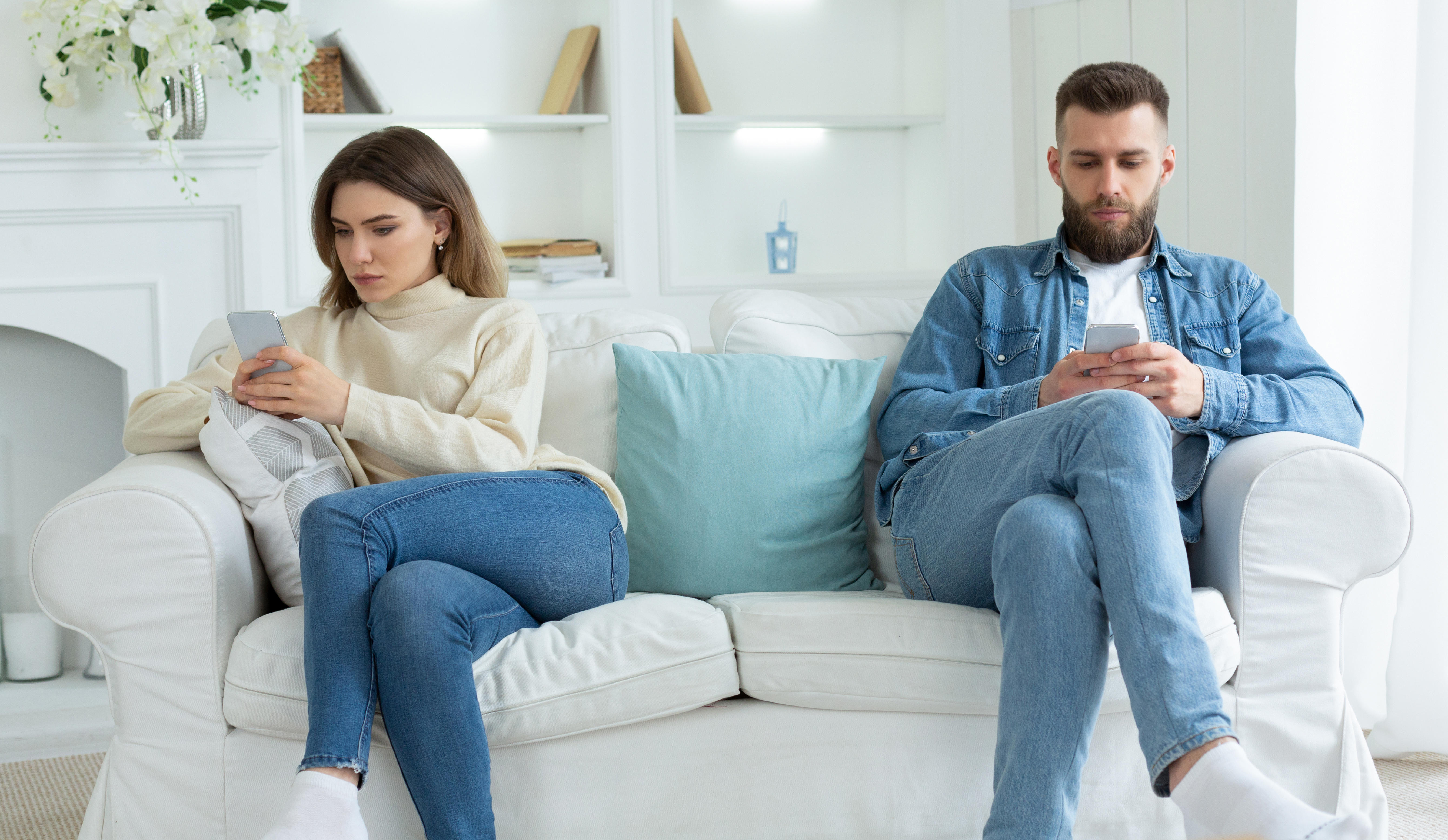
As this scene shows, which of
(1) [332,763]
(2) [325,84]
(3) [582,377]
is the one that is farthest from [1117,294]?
(2) [325,84]

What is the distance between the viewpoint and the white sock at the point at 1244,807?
1.08m

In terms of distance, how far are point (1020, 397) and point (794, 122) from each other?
1842mm

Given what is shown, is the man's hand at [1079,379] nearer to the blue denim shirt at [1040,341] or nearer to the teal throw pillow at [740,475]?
the blue denim shirt at [1040,341]

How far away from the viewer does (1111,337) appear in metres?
1.62

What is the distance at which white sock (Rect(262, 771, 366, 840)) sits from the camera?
1.21 meters

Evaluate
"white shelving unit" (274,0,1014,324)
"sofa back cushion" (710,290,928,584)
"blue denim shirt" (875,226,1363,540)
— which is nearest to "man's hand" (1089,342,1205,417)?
"blue denim shirt" (875,226,1363,540)

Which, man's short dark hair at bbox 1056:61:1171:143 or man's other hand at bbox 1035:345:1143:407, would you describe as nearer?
man's other hand at bbox 1035:345:1143:407

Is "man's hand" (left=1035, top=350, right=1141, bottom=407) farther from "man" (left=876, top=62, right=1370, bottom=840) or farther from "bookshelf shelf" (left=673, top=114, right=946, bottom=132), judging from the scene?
"bookshelf shelf" (left=673, top=114, right=946, bottom=132)

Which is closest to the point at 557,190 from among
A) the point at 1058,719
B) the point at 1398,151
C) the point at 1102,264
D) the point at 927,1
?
the point at 927,1

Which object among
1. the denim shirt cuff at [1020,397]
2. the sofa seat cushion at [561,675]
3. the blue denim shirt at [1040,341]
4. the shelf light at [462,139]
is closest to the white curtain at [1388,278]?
the blue denim shirt at [1040,341]

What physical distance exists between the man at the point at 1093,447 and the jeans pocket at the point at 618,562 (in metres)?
0.39

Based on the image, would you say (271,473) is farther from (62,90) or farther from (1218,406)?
(62,90)

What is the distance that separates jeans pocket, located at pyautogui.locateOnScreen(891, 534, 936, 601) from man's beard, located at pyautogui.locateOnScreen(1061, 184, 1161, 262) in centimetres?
60

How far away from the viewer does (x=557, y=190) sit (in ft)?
11.3
